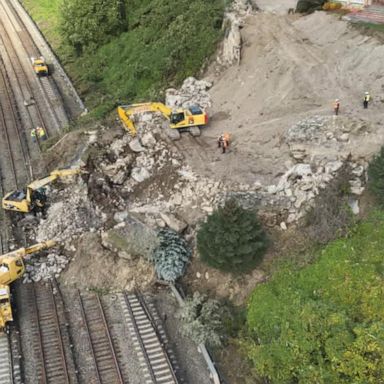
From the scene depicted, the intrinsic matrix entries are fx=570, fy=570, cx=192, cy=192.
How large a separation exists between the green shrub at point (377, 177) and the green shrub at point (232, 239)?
5.62 meters

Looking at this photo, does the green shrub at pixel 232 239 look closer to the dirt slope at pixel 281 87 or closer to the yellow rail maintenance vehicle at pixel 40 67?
the dirt slope at pixel 281 87

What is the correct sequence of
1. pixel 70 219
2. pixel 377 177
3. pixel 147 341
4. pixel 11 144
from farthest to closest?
1. pixel 11 144
2. pixel 70 219
3. pixel 377 177
4. pixel 147 341

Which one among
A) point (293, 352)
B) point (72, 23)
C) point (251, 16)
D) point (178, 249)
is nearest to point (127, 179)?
point (178, 249)

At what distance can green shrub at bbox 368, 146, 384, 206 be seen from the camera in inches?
1029

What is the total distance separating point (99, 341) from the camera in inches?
1011

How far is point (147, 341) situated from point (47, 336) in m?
4.64

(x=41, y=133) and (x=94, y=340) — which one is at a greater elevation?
(x=41, y=133)

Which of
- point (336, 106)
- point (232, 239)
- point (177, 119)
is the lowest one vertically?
point (232, 239)

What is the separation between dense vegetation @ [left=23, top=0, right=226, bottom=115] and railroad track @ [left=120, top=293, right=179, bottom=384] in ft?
59.3

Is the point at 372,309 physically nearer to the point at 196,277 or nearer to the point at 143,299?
the point at 196,277

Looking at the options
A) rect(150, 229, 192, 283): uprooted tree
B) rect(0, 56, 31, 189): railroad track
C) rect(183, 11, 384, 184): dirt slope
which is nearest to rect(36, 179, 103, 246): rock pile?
rect(150, 229, 192, 283): uprooted tree

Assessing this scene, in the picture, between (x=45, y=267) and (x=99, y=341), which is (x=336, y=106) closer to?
(x=99, y=341)

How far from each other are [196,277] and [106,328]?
5092 millimetres

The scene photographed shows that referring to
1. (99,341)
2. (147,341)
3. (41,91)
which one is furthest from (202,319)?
(41,91)
